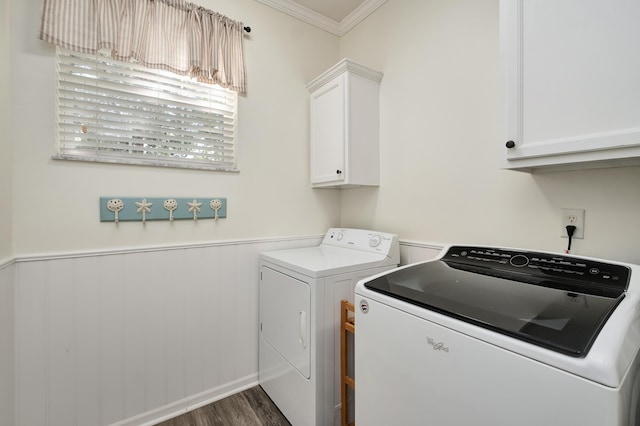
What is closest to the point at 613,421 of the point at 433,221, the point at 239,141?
the point at 433,221

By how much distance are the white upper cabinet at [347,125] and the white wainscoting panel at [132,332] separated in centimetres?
76

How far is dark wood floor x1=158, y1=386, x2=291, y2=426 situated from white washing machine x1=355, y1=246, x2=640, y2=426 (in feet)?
2.69

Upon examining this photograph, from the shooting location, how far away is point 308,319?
57.4 inches

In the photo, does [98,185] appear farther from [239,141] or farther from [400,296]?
[400,296]

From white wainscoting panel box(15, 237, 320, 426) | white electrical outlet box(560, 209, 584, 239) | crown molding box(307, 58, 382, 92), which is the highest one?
crown molding box(307, 58, 382, 92)

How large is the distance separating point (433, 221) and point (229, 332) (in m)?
1.53

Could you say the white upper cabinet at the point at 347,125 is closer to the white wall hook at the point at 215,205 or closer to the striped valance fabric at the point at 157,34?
the striped valance fabric at the point at 157,34

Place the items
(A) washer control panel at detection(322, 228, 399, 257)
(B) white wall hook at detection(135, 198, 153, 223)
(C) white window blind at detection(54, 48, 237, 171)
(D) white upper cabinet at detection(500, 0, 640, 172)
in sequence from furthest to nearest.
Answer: (A) washer control panel at detection(322, 228, 399, 257)
(B) white wall hook at detection(135, 198, 153, 223)
(C) white window blind at detection(54, 48, 237, 171)
(D) white upper cabinet at detection(500, 0, 640, 172)

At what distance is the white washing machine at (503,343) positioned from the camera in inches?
24.0

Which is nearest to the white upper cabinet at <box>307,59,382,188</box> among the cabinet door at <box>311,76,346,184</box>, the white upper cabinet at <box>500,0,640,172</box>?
the cabinet door at <box>311,76,346,184</box>

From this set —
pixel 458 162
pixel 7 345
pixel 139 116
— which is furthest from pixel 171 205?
pixel 458 162

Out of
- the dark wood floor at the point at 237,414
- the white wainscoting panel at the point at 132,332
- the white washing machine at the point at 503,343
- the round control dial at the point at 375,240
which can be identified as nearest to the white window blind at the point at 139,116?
the white wainscoting panel at the point at 132,332

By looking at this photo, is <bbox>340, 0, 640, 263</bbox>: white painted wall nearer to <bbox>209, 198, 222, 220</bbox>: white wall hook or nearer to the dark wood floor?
<bbox>209, 198, 222, 220</bbox>: white wall hook

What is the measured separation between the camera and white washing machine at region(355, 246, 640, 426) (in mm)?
611
